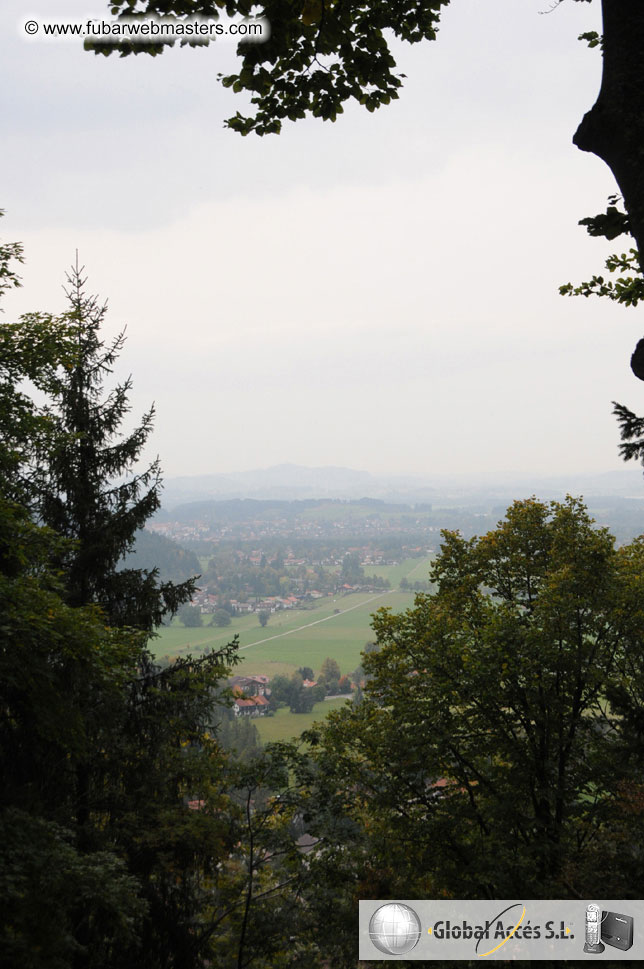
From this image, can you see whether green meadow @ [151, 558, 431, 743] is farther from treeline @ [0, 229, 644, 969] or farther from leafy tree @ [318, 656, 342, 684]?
treeline @ [0, 229, 644, 969]

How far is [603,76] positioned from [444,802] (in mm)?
Answer: 9857

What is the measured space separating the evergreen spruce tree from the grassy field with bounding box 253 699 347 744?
34.8 m

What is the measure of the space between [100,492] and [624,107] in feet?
33.3

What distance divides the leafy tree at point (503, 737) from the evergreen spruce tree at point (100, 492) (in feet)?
13.5

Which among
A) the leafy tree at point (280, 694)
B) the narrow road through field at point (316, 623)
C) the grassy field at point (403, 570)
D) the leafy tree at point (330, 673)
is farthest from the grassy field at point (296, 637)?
the leafy tree at point (280, 694)

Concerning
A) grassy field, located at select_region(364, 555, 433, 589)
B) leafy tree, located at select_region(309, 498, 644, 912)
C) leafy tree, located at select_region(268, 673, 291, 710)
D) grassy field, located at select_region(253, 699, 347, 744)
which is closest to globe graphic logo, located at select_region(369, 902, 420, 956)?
leafy tree, located at select_region(309, 498, 644, 912)

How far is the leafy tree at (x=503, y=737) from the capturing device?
818 cm

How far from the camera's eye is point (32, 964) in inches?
167

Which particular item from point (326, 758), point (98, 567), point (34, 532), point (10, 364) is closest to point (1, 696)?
point (34, 532)

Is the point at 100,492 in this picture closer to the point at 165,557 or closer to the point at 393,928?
the point at 393,928

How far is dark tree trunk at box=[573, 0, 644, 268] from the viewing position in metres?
1.92

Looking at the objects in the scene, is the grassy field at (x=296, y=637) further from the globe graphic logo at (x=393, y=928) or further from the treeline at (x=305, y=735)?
the globe graphic logo at (x=393, y=928)

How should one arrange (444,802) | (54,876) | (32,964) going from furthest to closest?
(444,802) → (54,876) → (32,964)

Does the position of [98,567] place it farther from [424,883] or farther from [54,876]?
[424,883]
